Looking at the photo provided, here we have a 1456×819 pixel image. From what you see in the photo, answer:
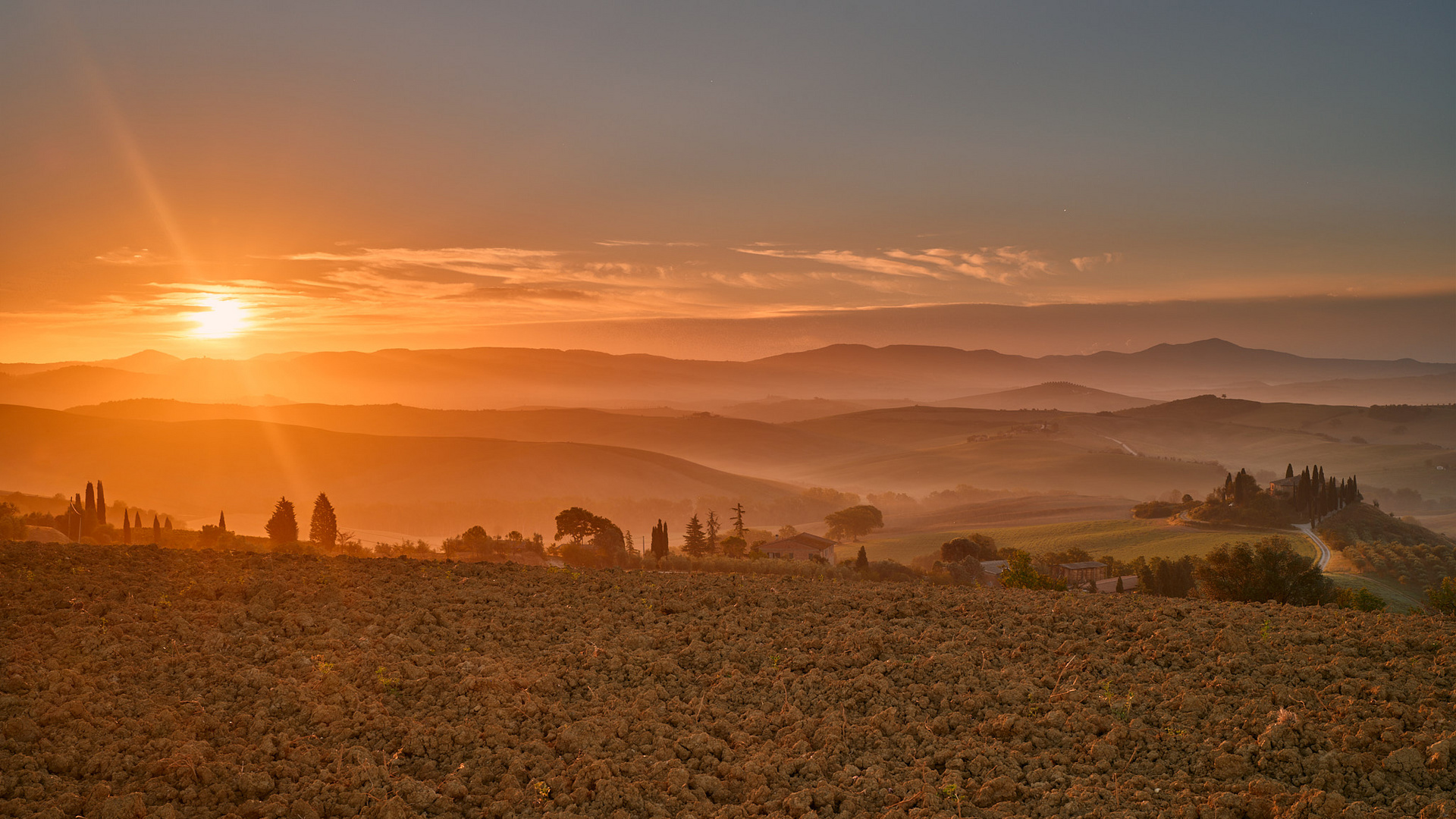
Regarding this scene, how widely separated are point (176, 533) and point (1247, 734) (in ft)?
144

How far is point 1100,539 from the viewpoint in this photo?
110 metres

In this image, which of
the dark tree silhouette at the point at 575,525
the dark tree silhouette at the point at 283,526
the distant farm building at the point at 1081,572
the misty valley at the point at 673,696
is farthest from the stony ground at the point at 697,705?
the distant farm building at the point at 1081,572

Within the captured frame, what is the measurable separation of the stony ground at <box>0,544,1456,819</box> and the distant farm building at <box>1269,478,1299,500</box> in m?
131

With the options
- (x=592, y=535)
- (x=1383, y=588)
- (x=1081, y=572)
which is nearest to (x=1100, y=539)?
(x=1081, y=572)

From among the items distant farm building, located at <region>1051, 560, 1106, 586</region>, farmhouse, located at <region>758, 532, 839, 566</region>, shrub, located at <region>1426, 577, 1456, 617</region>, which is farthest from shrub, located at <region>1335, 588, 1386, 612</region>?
farmhouse, located at <region>758, 532, 839, 566</region>

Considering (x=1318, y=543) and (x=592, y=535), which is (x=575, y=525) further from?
(x=1318, y=543)

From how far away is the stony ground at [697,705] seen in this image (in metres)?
7.74

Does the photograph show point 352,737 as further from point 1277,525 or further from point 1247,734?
point 1277,525

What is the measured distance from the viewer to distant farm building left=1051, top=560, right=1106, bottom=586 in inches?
2886

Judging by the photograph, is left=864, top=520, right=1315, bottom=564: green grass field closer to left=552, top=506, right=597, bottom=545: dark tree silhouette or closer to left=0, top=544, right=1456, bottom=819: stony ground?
left=552, top=506, right=597, bottom=545: dark tree silhouette

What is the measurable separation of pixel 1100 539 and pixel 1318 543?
81.4 feet

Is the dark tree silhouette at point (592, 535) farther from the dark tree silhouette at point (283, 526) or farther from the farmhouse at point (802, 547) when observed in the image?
the farmhouse at point (802, 547)

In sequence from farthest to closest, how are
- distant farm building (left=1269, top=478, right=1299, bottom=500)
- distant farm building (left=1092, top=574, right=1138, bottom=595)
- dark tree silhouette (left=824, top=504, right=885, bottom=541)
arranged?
1. dark tree silhouette (left=824, top=504, right=885, bottom=541)
2. distant farm building (left=1269, top=478, right=1299, bottom=500)
3. distant farm building (left=1092, top=574, right=1138, bottom=595)

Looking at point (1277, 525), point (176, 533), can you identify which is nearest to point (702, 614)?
point (176, 533)
